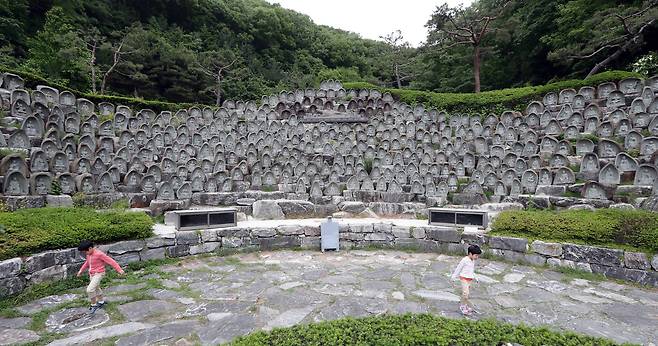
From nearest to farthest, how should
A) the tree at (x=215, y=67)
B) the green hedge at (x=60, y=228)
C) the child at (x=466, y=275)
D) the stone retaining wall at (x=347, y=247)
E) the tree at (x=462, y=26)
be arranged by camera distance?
the child at (x=466, y=275)
the green hedge at (x=60, y=228)
the stone retaining wall at (x=347, y=247)
the tree at (x=462, y=26)
the tree at (x=215, y=67)

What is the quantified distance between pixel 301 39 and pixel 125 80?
21.5 meters

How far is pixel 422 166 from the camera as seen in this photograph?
10430 millimetres

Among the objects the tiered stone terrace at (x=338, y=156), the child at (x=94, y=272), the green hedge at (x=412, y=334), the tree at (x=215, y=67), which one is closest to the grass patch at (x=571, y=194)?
the tiered stone terrace at (x=338, y=156)

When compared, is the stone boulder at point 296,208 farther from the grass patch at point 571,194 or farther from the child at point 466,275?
the grass patch at point 571,194

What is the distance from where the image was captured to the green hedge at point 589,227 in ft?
17.4

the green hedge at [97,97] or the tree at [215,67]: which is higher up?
the tree at [215,67]

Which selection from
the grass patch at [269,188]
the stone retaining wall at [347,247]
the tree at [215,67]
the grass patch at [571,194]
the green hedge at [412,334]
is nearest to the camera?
the green hedge at [412,334]

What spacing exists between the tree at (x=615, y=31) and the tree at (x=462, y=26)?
180 inches

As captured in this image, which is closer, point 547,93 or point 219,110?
point 547,93

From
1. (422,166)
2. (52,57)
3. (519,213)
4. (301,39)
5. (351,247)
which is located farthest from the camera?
(301,39)

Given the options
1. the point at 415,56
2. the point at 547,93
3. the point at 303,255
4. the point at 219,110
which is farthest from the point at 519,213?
the point at 415,56

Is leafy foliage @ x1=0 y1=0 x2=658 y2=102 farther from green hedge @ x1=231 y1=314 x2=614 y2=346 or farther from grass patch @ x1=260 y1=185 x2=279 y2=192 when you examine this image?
green hedge @ x1=231 y1=314 x2=614 y2=346

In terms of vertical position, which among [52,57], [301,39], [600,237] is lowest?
[600,237]

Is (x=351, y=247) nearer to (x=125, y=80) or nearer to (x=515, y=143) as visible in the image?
(x=515, y=143)
